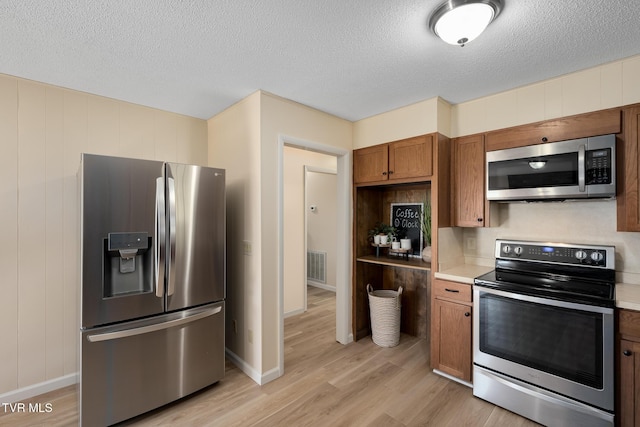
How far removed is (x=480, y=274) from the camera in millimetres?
2521

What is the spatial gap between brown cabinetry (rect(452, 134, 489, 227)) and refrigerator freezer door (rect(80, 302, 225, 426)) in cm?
229

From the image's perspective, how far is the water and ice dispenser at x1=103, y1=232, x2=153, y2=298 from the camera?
6.53 ft

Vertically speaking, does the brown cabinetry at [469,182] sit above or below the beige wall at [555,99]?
below

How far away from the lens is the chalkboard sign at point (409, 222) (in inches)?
130

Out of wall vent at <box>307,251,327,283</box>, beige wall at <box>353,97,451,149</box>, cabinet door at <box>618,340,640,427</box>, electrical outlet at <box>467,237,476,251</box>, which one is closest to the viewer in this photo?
cabinet door at <box>618,340,640,427</box>

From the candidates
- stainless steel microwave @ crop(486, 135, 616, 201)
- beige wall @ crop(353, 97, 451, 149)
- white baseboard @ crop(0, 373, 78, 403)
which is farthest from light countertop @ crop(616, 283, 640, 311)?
white baseboard @ crop(0, 373, 78, 403)

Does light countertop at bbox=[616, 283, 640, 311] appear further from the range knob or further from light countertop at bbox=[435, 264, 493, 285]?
light countertop at bbox=[435, 264, 493, 285]

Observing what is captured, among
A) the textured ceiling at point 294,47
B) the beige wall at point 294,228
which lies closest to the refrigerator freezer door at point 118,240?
the textured ceiling at point 294,47

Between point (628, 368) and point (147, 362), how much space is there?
3042 millimetres

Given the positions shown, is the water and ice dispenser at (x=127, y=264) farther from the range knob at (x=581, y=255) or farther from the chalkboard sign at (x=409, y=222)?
the range knob at (x=581, y=255)

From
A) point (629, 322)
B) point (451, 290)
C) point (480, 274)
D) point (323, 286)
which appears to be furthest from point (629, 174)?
point (323, 286)

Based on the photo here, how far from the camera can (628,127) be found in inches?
78.8

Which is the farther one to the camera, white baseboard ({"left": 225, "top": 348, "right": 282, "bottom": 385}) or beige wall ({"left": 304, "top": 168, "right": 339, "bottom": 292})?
beige wall ({"left": 304, "top": 168, "right": 339, "bottom": 292})

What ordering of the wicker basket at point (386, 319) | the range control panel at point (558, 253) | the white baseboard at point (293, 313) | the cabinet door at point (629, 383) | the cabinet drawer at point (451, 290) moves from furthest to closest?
the white baseboard at point (293, 313) → the wicker basket at point (386, 319) → the cabinet drawer at point (451, 290) → the range control panel at point (558, 253) → the cabinet door at point (629, 383)
